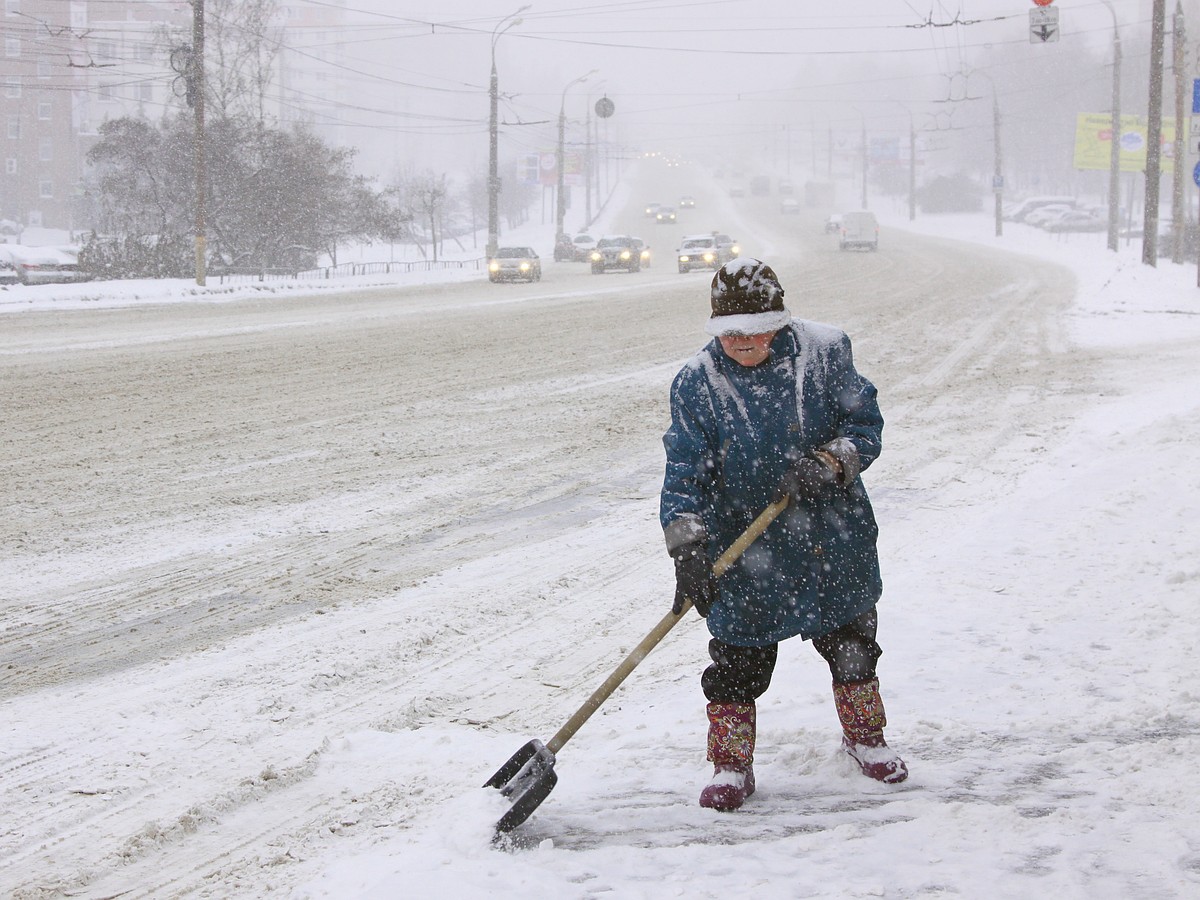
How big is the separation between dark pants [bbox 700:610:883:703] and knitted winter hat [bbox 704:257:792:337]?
2.84ft

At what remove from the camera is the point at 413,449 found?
8875mm

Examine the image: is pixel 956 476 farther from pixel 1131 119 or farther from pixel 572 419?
pixel 1131 119

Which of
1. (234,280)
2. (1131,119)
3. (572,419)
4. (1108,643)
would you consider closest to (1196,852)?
(1108,643)

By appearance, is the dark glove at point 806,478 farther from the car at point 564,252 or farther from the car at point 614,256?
the car at point 564,252

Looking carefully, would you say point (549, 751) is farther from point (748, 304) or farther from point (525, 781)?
point (748, 304)

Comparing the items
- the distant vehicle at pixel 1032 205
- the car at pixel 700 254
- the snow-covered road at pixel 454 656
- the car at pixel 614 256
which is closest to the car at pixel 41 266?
the car at pixel 614 256

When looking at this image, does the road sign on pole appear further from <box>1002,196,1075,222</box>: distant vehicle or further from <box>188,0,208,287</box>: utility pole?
<box>1002,196,1075,222</box>: distant vehicle

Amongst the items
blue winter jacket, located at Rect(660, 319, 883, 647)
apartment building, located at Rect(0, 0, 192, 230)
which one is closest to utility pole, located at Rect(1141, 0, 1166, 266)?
blue winter jacket, located at Rect(660, 319, 883, 647)

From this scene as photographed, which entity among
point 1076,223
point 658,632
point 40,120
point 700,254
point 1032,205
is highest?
point 40,120

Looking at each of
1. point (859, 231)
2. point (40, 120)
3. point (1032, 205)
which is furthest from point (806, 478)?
point (40, 120)

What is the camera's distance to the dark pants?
138 inches

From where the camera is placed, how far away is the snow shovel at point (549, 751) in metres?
3.32

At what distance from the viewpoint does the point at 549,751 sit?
11.4ft

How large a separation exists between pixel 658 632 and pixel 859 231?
153ft
